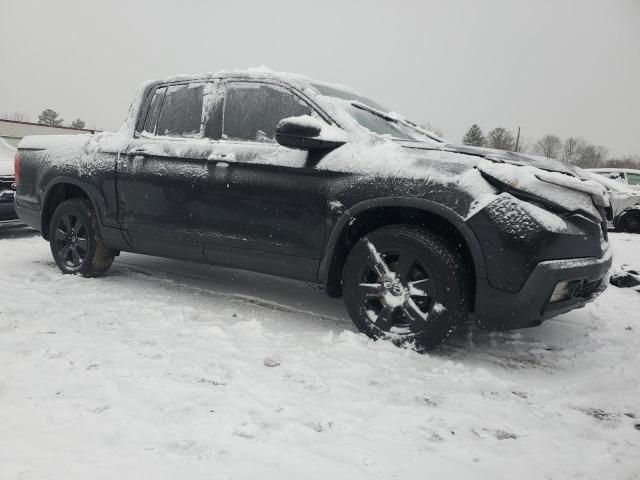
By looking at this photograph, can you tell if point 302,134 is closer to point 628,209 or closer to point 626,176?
point 628,209

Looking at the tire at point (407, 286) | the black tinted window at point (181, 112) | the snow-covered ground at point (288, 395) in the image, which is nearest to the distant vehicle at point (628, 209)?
the snow-covered ground at point (288, 395)

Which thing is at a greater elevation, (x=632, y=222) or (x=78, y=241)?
(x=78, y=241)

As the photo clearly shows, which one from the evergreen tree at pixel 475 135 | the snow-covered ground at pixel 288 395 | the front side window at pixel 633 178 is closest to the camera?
the snow-covered ground at pixel 288 395

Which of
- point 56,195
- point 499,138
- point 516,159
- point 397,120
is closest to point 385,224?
point 516,159

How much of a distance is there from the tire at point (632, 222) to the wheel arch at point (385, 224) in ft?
36.7

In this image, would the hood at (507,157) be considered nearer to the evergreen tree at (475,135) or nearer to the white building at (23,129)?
the white building at (23,129)

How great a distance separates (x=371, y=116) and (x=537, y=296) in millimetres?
1785

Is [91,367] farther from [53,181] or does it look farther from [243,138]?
[53,181]

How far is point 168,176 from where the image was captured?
3969 mm

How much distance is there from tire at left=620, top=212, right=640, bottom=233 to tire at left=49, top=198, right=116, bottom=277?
11.9 m

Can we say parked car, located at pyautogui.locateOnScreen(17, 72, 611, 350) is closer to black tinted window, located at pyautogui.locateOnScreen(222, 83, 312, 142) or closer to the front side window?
black tinted window, located at pyautogui.locateOnScreen(222, 83, 312, 142)

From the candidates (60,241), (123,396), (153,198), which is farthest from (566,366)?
(60,241)

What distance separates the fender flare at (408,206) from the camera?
2.84 meters

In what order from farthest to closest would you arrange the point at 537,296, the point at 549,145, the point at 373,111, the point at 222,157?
the point at 549,145, the point at 373,111, the point at 222,157, the point at 537,296
